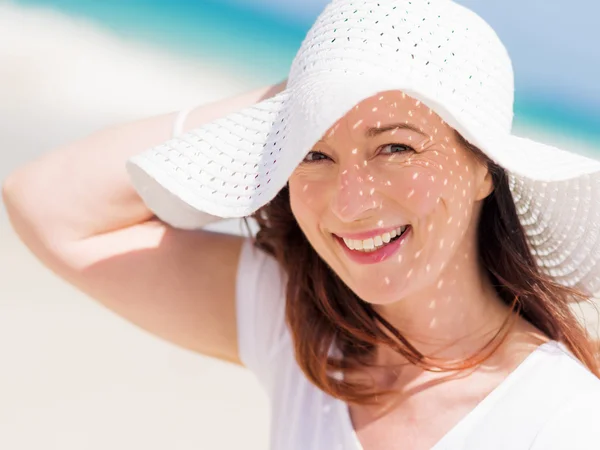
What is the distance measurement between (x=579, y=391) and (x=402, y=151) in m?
0.56

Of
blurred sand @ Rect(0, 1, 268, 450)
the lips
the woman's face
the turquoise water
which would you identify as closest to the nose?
the woman's face

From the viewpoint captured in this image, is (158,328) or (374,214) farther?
(158,328)

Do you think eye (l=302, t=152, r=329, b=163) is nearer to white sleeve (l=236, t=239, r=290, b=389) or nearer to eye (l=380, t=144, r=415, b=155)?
eye (l=380, t=144, r=415, b=155)

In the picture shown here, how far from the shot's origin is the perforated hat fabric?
4.48 feet

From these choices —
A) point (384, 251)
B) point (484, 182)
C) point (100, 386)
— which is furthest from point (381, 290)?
point (100, 386)

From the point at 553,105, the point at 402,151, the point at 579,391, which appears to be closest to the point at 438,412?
the point at 579,391

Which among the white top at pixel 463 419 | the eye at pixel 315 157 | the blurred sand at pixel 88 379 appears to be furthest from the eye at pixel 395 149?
the blurred sand at pixel 88 379

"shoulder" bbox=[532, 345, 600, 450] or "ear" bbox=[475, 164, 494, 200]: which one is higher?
"ear" bbox=[475, 164, 494, 200]

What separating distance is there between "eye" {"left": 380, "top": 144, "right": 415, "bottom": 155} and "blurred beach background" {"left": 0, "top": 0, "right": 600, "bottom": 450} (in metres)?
1.97

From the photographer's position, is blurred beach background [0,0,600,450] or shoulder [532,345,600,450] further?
blurred beach background [0,0,600,450]

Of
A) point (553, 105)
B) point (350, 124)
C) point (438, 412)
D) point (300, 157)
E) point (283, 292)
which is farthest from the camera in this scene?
point (553, 105)

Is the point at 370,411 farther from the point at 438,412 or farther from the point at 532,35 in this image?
the point at 532,35

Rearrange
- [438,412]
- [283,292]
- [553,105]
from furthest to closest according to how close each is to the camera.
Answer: [553,105] → [283,292] → [438,412]

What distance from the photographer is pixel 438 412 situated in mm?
1675
